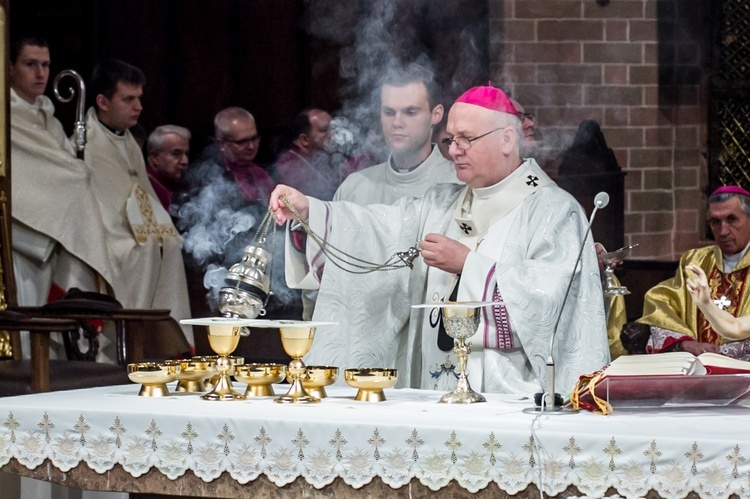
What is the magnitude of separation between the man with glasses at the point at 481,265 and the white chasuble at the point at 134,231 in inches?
97.1

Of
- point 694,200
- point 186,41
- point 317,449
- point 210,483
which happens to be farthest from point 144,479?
point 694,200

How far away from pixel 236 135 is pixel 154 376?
4055mm

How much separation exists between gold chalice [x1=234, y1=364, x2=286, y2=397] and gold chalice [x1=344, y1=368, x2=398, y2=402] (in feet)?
0.74

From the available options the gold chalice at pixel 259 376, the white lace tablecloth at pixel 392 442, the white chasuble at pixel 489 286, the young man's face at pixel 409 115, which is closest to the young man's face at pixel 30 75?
the young man's face at pixel 409 115

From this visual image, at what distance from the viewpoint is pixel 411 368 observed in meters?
4.51

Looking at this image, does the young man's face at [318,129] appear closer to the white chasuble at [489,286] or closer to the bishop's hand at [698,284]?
the white chasuble at [489,286]

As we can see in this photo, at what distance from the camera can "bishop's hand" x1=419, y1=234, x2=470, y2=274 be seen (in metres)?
4.05

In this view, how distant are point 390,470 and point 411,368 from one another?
63.5 inches

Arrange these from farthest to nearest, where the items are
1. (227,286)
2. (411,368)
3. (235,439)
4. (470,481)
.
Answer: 1. (411,368)
2. (227,286)
3. (235,439)
4. (470,481)

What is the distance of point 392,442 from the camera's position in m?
2.91

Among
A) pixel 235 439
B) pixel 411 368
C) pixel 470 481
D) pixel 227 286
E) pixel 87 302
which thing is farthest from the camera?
pixel 87 302

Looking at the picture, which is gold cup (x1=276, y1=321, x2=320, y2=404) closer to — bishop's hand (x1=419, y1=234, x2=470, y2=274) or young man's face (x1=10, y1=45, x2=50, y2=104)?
bishop's hand (x1=419, y1=234, x2=470, y2=274)

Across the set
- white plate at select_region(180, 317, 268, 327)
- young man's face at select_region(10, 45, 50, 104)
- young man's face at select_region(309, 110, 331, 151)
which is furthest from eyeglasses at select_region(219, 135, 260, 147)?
white plate at select_region(180, 317, 268, 327)

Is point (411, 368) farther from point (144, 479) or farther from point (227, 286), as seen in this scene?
point (144, 479)
